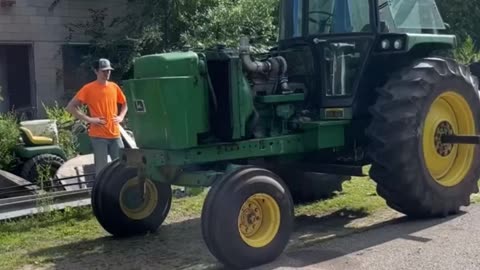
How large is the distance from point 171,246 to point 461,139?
3.14 meters

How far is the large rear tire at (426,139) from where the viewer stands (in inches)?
267

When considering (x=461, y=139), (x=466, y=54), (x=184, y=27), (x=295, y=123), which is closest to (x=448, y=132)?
(x=461, y=139)

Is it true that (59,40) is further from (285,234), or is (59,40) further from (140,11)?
(285,234)

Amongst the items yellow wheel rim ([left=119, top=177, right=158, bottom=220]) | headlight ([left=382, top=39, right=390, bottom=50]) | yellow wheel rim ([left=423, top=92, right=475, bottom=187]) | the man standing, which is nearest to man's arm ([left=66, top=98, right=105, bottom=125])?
the man standing

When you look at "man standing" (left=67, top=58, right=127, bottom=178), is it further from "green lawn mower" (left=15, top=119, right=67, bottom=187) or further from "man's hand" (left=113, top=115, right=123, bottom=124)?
"green lawn mower" (left=15, top=119, right=67, bottom=187)

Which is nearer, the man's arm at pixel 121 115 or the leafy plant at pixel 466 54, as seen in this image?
the man's arm at pixel 121 115

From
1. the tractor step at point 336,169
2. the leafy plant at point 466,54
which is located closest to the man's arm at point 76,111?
the tractor step at point 336,169

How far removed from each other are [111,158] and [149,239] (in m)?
1.62

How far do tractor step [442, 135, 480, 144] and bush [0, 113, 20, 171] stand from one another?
19.7 ft

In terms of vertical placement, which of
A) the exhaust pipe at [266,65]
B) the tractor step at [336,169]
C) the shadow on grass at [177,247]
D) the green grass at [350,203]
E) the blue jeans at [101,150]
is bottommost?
the shadow on grass at [177,247]

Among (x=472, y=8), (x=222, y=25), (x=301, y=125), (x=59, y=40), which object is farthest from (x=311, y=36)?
(x=472, y=8)

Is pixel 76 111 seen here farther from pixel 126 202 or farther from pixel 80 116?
pixel 126 202

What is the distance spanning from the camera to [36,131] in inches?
423

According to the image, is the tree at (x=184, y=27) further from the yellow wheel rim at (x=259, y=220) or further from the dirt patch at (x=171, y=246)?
the yellow wheel rim at (x=259, y=220)
